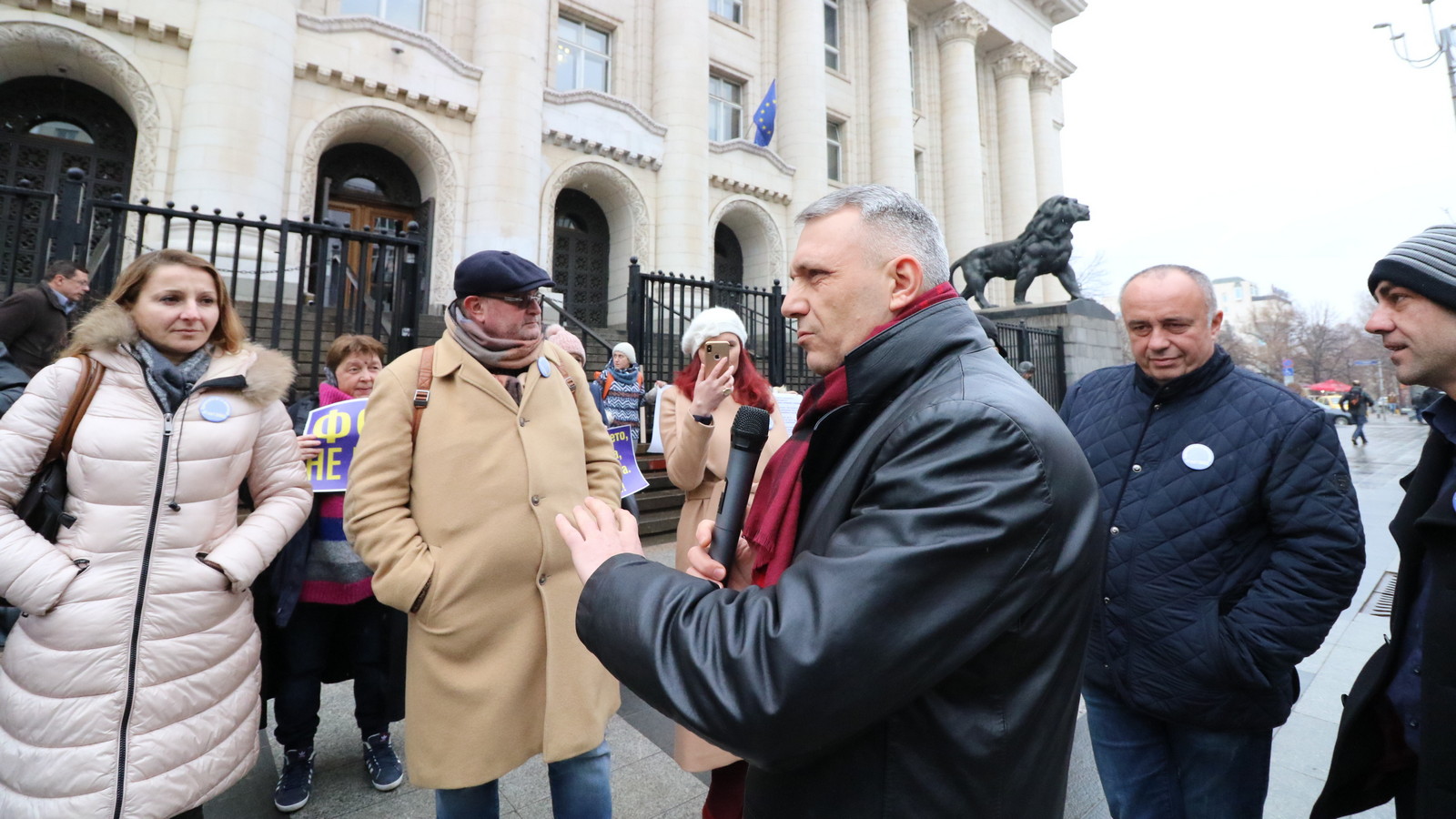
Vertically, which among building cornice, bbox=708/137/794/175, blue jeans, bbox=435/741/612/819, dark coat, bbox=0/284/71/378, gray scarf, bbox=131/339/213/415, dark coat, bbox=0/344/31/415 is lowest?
blue jeans, bbox=435/741/612/819

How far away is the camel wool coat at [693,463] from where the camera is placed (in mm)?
2477

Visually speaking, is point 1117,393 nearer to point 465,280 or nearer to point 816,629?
point 816,629

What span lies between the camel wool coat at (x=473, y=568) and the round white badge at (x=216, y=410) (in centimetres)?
56

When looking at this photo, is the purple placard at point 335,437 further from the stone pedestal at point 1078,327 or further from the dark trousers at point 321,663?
the stone pedestal at point 1078,327

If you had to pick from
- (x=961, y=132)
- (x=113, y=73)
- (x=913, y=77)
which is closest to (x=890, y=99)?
(x=961, y=132)

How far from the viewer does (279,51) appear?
10.1 metres

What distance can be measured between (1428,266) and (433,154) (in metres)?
13.6

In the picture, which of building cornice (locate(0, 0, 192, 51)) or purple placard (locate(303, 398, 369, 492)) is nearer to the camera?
purple placard (locate(303, 398, 369, 492))

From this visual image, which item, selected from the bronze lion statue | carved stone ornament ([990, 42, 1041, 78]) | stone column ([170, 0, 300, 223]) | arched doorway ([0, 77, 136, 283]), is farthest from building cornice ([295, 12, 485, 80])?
carved stone ornament ([990, 42, 1041, 78])

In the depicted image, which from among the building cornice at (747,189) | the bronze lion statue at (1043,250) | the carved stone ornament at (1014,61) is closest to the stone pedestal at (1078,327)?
the bronze lion statue at (1043,250)

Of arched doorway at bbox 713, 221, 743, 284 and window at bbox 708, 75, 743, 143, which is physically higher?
window at bbox 708, 75, 743, 143

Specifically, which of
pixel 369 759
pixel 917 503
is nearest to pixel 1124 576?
pixel 917 503

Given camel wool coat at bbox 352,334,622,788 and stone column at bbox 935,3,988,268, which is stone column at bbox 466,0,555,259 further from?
stone column at bbox 935,3,988,268

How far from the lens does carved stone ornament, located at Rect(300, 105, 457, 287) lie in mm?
11375
